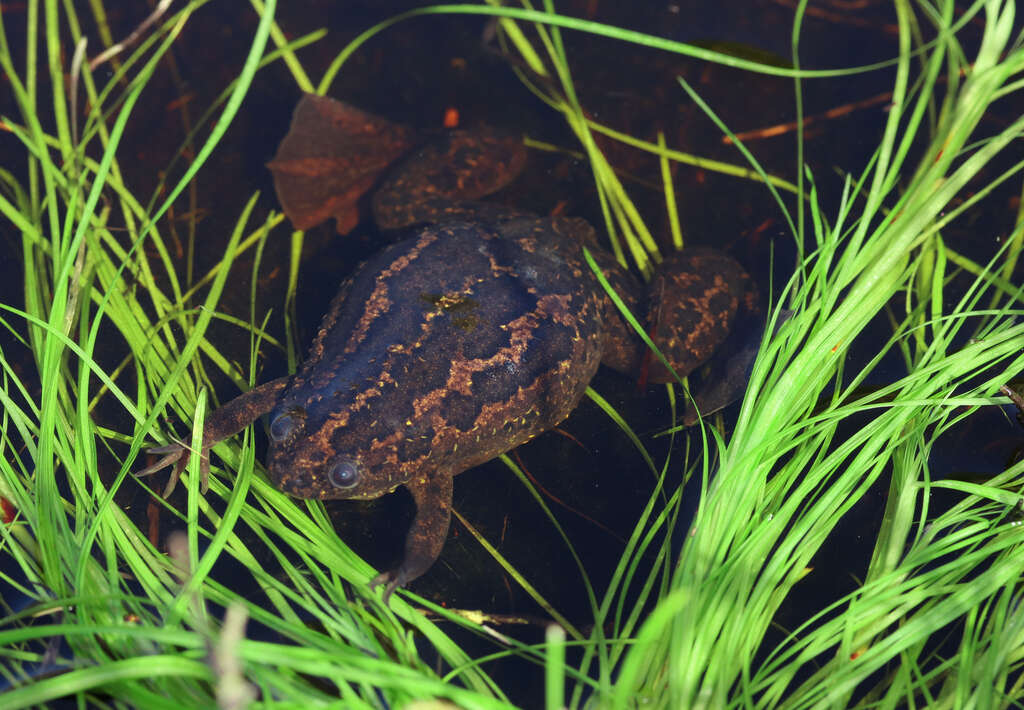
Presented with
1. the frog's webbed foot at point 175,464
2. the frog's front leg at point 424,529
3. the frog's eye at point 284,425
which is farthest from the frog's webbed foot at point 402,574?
the frog's webbed foot at point 175,464

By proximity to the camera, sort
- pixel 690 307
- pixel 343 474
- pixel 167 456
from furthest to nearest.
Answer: pixel 690 307, pixel 167 456, pixel 343 474

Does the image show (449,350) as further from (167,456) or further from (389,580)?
(167,456)

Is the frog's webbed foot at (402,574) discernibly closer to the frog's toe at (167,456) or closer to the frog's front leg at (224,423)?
the frog's front leg at (224,423)

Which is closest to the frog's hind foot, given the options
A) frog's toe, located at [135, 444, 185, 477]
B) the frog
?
the frog

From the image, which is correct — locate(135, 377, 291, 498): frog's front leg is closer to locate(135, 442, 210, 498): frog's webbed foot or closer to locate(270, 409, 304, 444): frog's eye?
locate(135, 442, 210, 498): frog's webbed foot

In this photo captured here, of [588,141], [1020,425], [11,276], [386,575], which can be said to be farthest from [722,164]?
[11,276]

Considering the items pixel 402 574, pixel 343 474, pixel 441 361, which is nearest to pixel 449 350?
pixel 441 361

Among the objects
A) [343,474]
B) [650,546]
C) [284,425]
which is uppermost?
[284,425]
